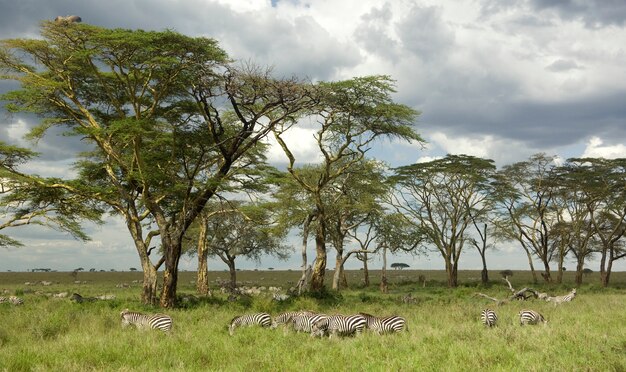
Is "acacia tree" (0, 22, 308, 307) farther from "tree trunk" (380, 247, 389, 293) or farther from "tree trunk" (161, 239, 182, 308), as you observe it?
"tree trunk" (380, 247, 389, 293)

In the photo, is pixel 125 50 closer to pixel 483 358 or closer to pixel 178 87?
pixel 178 87

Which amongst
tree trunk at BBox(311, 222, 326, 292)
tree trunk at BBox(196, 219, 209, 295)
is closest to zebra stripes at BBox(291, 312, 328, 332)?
tree trunk at BBox(311, 222, 326, 292)

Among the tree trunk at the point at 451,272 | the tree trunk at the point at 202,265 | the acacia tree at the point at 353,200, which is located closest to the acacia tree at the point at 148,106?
the tree trunk at the point at 202,265

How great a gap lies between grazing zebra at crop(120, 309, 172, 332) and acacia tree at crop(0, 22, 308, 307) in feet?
21.3

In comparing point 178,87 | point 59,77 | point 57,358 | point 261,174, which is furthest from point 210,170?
point 57,358

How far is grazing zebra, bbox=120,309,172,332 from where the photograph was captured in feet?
46.9

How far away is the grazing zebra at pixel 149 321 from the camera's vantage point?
14.3 metres

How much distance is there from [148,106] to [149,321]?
46.5 ft

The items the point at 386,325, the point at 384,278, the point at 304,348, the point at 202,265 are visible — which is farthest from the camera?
the point at 384,278

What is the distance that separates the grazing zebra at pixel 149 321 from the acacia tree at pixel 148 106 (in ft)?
21.3

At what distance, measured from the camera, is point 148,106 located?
2594 cm

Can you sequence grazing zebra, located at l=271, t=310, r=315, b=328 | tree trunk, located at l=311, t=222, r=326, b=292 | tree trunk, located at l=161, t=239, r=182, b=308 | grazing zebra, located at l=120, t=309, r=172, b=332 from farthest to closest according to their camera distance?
1. tree trunk, located at l=311, t=222, r=326, b=292
2. tree trunk, located at l=161, t=239, r=182, b=308
3. grazing zebra, located at l=271, t=310, r=315, b=328
4. grazing zebra, located at l=120, t=309, r=172, b=332

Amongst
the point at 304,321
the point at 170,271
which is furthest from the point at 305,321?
the point at 170,271

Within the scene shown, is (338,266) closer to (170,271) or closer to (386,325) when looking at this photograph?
(170,271)
